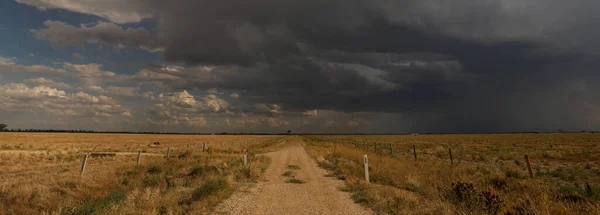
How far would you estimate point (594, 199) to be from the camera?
1054 cm

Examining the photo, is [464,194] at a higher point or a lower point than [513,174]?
higher

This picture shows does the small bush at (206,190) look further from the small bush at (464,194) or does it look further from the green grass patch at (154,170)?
the green grass patch at (154,170)

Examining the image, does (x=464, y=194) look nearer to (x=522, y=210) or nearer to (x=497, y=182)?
(x=522, y=210)

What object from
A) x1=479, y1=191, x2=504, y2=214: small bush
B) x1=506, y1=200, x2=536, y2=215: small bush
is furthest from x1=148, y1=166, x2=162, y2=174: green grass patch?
x1=506, y1=200, x2=536, y2=215: small bush

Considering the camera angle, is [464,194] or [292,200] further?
[292,200]

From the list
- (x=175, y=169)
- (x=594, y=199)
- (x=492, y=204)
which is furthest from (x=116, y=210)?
(x=594, y=199)

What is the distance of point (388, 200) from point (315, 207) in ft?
8.07

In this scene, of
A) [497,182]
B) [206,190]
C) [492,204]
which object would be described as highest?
[492,204]

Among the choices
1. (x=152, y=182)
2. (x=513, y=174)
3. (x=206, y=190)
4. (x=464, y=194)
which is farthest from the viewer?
(x=513, y=174)

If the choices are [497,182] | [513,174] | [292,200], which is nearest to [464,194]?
[292,200]

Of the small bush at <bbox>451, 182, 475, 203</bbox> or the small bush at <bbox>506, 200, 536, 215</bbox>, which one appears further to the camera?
the small bush at <bbox>451, 182, 475, 203</bbox>

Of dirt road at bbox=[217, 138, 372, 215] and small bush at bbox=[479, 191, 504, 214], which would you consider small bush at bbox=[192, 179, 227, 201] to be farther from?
small bush at bbox=[479, 191, 504, 214]

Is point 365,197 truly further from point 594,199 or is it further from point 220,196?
point 594,199

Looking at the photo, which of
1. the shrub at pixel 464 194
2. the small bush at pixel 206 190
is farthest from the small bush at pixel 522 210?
the small bush at pixel 206 190
